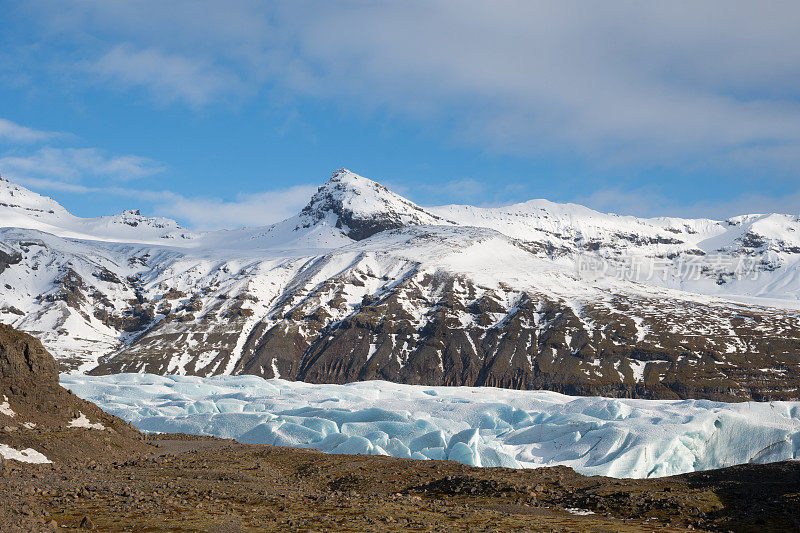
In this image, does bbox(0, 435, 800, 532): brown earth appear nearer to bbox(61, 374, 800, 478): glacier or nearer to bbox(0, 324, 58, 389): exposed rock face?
bbox(0, 324, 58, 389): exposed rock face

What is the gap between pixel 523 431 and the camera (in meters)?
62.7

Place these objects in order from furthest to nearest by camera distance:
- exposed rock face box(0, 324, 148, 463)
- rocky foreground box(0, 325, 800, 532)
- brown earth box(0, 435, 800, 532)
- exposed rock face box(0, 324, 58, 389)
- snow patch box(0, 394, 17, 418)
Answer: exposed rock face box(0, 324, 58, 389)
snow patch box(0, 394, 17, 418)
exposed rock face box(0, 324, 148, 463)
rocky foreground box(0, 325, 800, 532)
brown earth box(0, 435, 800, 532)

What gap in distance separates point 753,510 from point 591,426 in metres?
31.8

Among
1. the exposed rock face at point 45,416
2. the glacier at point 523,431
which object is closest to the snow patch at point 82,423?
the exposed rock face at point 45,416

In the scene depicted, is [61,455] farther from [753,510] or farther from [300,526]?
[753,510]

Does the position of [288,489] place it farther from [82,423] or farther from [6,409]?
[6,409]

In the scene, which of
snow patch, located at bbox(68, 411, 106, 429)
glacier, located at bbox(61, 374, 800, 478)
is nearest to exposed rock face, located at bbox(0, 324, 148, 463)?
snow patch, located at bbox(68, 411, 106, 429)

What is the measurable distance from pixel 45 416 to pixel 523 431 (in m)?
39.1

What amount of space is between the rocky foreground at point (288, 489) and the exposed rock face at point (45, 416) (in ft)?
0.29

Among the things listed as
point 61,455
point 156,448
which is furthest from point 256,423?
point 61,455

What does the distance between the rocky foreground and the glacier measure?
31.6 feet

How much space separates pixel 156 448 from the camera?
4931 centimetres

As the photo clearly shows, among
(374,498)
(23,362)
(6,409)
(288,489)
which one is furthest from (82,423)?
(374,498)

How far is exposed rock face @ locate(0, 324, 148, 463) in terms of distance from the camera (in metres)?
39.2
